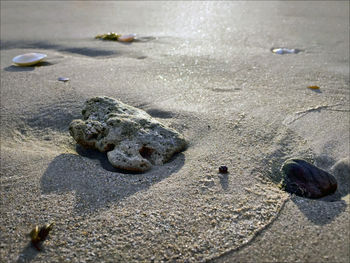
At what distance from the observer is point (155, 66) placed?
3.84 metres

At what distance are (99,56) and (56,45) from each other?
824 millimetres

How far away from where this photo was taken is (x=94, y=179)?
203 cm

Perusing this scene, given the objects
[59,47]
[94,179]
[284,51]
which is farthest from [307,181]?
[59,47]

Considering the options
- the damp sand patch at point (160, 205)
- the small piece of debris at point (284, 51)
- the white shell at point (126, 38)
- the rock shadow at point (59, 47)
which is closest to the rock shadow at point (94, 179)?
the damp sand patch at point (160, 205)

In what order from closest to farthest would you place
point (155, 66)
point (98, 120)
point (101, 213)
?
point (101, 213)
point (98, 120)
point (155, 66)

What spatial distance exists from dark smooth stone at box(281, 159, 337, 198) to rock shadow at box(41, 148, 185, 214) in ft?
2.23

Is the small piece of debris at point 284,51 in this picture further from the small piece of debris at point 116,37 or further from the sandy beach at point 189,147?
the small piece of debris at point 116,37

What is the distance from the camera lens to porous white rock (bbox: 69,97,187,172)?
214 cm

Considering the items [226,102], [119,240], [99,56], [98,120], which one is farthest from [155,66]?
[119,240]

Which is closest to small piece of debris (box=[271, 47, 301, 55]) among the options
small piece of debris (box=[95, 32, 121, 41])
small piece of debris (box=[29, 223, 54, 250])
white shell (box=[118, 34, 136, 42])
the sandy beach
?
the sandy beach

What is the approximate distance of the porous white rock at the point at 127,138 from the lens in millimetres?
2143

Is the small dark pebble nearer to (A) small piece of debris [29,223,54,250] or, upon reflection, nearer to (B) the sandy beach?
(B) the sandy beach

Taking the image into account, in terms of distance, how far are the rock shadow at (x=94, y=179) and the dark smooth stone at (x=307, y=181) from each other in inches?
26.7

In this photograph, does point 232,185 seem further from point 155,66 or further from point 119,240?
point 155,66
